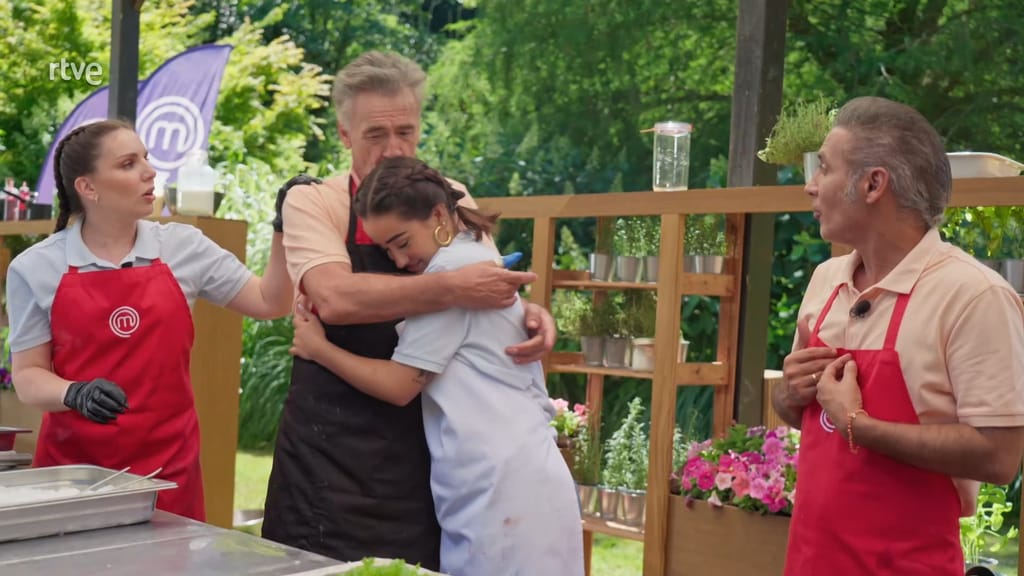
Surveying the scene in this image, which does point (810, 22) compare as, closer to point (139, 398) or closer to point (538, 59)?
point (538, 59)

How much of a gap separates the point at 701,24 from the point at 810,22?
1096 mm

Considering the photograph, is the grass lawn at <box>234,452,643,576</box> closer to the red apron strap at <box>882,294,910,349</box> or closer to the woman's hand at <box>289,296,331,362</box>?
the woman's hand at <box>289,296,331,362</box>

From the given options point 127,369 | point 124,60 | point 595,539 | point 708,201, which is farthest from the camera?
point 595,539

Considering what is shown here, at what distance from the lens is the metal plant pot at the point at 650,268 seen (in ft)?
14.1

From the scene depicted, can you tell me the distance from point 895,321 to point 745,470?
1696mm

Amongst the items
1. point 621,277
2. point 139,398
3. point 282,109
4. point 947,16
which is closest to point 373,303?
point 139,398

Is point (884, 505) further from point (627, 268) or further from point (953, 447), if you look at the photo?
point (627, 268)

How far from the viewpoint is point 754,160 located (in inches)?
168

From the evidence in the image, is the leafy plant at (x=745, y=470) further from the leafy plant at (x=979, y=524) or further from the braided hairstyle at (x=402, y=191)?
the braided hairstyle at (x=402, y=191)

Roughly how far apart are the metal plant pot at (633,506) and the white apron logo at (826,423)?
2.14 m

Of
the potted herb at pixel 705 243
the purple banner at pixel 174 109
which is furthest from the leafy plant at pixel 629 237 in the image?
the purple banner at pixel 174 109

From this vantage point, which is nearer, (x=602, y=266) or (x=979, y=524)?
(x=602, y=266)

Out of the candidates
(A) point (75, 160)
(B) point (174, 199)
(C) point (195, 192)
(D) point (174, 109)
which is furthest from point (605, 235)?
(D) point (174, 109)

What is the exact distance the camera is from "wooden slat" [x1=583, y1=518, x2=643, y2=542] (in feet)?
13.8
